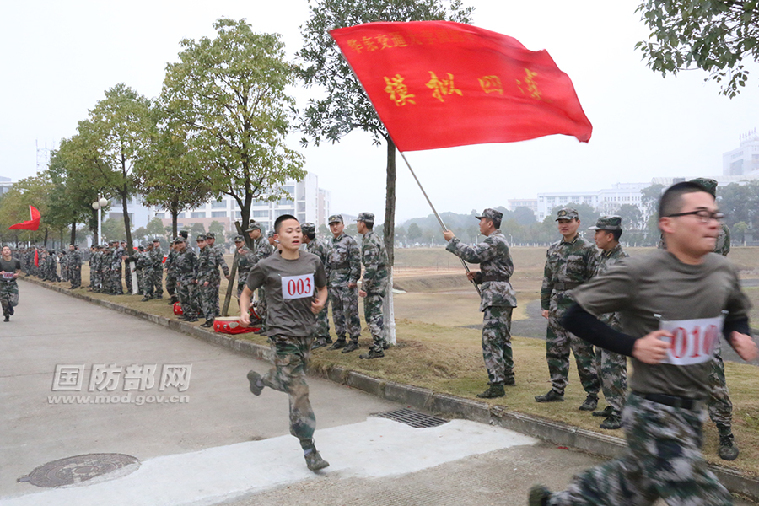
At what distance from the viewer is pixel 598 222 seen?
5.64 meters

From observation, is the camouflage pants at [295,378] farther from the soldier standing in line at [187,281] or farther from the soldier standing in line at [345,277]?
the soldier standing in line at [187,281]

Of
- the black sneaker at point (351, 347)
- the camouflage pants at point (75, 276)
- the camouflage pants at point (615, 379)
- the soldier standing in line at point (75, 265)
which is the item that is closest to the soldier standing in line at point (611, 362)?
the camouflage pants at point (615, 379)

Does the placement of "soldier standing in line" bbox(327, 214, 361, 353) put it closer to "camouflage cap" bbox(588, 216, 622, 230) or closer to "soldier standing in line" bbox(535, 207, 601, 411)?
"soldier standing in line" bbox(535, 207, 601, 411)

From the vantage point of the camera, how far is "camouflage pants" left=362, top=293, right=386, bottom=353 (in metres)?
8.73

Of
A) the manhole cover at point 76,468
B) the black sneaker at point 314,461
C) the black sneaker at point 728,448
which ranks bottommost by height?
the manhole cover at point 76,468

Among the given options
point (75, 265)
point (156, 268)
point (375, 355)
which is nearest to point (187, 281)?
point (156, 268)

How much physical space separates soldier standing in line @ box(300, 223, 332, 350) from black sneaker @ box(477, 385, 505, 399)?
12.8 ft

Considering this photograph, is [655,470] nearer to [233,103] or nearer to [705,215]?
[705,215]

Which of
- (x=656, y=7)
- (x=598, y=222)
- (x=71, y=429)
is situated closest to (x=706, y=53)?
(x=656, y=7)

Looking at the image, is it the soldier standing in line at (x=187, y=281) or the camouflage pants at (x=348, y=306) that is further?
the soldier standing in line at (x=187, y=281)

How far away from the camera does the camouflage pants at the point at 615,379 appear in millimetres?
5363

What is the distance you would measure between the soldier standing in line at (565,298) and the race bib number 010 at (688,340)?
3.21 metres

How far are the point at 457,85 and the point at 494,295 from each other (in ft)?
A: 7.44

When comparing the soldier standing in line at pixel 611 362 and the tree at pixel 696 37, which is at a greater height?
the tree at pixel 696 37
